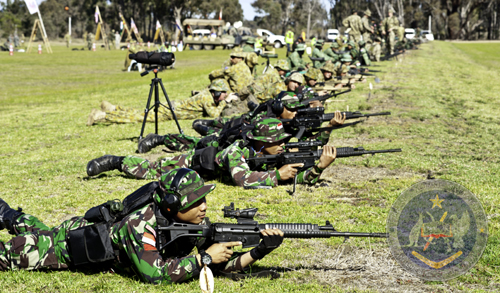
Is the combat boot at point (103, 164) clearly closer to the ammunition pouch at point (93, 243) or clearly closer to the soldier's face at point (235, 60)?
the ammunition pouch at point (93, 243)

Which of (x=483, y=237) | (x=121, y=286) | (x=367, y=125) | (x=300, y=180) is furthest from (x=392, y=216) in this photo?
(x=367, y=125)

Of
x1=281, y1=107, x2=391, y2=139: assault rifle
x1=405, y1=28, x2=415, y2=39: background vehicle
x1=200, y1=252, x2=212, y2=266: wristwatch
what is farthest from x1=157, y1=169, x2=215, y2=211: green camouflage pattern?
x1=405, y1=28, x2=415, y2=39: background vehicle

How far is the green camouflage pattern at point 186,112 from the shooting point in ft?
49.6

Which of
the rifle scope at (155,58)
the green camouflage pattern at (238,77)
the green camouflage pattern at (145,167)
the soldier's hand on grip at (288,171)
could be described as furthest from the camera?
the green camouflage pattern at (238,77)

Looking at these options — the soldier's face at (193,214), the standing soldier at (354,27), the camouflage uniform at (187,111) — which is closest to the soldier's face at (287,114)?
the soldier's face at (193,214)

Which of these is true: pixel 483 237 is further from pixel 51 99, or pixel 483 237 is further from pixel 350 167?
pixel 51 99

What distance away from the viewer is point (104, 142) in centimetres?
1252

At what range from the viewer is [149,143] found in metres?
10.8

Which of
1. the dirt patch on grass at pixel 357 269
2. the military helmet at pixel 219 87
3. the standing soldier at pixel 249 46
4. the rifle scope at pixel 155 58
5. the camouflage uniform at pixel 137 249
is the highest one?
Result: the standing soldier at pixel 249 46

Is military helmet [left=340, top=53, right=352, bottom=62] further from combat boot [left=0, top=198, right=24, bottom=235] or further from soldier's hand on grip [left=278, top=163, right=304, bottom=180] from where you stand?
combat boot [left=0, top=198, right=24, bottom=235]

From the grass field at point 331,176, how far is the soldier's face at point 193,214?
0.74 m

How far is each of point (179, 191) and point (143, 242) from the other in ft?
2.07

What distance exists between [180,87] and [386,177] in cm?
1624

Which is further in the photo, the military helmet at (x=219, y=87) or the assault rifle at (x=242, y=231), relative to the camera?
the military helmet at (x=219, y=87)
